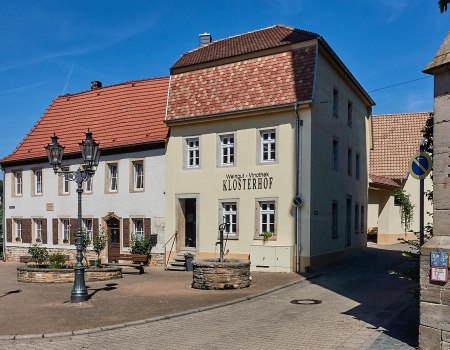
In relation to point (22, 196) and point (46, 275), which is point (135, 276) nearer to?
point (46, 275)

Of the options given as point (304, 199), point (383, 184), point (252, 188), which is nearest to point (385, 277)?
point (304, 199)

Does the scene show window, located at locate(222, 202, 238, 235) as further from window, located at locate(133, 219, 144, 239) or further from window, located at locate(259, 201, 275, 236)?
window, located at locate(133, 219, 144, 239)

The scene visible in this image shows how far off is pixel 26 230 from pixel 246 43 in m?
16.0

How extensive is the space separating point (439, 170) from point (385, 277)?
10.7m

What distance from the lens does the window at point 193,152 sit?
74.3 feet

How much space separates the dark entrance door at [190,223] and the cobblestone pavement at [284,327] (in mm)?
9282

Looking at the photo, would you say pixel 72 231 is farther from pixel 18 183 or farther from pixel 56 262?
pixel 56 262

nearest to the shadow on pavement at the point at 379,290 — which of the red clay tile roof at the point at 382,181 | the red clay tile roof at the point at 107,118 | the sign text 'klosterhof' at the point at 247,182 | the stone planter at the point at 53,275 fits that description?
the sign text 'klosterhof' at the point at 247,182

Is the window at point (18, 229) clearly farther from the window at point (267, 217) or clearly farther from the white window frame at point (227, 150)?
the window at point (267, 217)

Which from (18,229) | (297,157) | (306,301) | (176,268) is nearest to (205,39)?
(297,157)

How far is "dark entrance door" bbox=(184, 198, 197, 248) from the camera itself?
23344 mm

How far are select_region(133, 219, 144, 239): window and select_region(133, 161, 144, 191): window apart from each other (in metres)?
1.51

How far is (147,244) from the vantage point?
23.3 m

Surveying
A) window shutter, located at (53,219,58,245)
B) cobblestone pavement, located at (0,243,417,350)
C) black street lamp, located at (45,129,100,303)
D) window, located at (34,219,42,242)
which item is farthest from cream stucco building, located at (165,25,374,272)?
window, located at (34,219,42,242)
